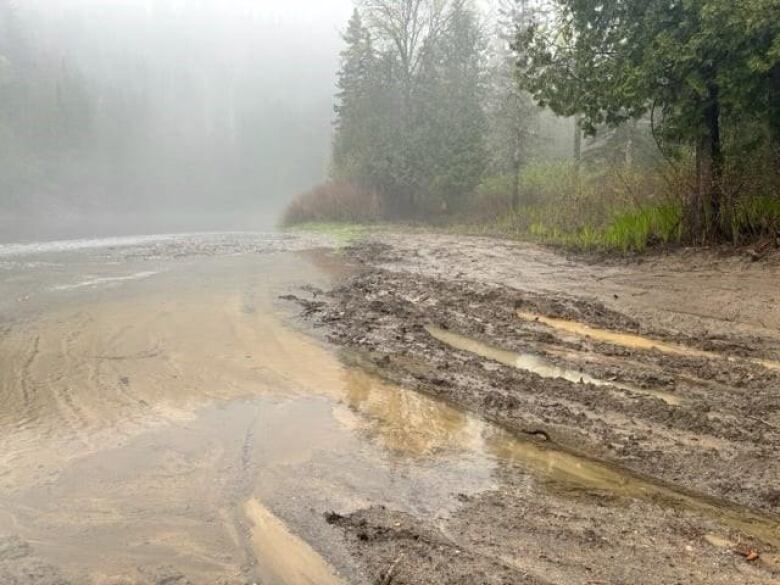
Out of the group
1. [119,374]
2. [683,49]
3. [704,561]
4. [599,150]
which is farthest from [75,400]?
[599,150]

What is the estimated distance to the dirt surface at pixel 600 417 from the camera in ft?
10.3

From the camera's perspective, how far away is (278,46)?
149 meters

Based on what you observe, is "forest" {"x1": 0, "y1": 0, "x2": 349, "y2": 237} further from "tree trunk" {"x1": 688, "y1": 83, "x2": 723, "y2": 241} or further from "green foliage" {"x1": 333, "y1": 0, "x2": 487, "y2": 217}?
"tree trunk" {"x1": 688, "y1": 83, "x2": 723, "y2": 241}

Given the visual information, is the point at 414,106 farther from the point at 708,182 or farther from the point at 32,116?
the point at 32,116

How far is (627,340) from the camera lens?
698 cm

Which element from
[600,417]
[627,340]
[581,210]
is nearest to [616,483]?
[600,417]

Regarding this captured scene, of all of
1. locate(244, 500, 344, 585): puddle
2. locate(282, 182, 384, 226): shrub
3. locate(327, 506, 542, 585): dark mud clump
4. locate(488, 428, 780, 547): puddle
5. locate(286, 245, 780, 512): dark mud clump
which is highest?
locate(282, 182, 384, 226): shrub

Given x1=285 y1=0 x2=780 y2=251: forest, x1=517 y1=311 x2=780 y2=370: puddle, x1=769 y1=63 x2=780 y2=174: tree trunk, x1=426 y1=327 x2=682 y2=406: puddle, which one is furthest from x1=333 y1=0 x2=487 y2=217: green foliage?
x1=426 y1=327 x2=682 y2=406: puddle

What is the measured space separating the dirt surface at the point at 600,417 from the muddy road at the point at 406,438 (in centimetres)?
2

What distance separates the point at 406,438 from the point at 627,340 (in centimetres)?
333

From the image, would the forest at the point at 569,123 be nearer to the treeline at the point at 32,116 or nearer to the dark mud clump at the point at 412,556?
the dark mud clump at the point at 412,556

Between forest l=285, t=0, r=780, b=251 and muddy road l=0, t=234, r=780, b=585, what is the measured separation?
2939 mm

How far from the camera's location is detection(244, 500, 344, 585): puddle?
10.1 ft

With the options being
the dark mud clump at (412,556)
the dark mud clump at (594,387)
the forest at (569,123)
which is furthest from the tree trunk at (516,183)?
the dark mud clump at (412,556)
